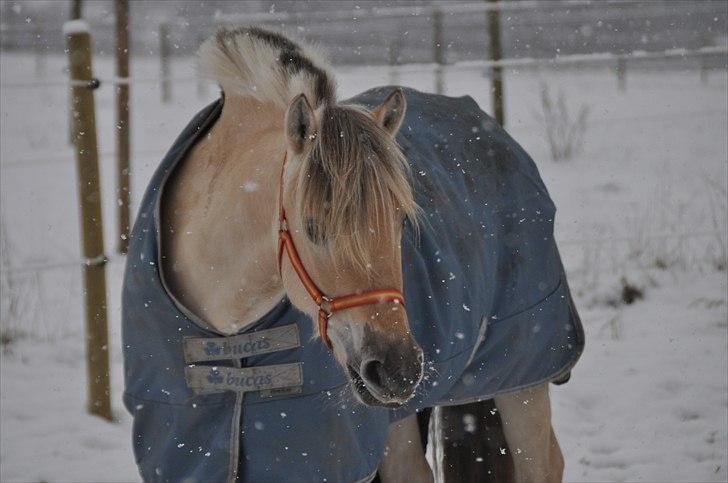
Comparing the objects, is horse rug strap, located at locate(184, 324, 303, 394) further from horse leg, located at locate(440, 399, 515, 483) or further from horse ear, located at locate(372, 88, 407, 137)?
horse leg, located at locate(440, 399, 515, 483)

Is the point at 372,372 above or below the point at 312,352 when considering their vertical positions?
above

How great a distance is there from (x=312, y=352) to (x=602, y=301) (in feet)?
10.3

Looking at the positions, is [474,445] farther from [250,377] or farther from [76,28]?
[76,28]

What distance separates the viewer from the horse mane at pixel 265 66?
2.04 meters

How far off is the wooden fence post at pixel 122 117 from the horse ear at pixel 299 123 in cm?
360

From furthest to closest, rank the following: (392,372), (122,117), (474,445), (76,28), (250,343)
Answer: (122,117) < (76,28) < (474,445) < (250,343) < (392,372)

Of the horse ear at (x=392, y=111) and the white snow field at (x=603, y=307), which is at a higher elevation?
the horse ear at (x=392, y=111)

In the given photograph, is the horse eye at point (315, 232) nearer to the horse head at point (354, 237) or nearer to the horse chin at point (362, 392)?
the horse head at point (354, 237)

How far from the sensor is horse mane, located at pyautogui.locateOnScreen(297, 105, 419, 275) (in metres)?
1.73

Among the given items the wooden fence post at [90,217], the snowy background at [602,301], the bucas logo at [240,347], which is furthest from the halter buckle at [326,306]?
the wooden fence post at [90,217]

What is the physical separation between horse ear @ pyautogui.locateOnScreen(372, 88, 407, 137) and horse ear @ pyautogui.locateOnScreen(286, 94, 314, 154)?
229 millimetres

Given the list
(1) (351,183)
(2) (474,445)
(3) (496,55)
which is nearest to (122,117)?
(3) (496,55)

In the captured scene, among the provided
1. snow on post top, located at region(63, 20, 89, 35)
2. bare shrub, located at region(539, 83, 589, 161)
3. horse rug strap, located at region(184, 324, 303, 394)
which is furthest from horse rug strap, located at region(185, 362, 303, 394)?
bare shrub, located at region(539, 83, 589, 161)

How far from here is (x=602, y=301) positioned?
193 inches
